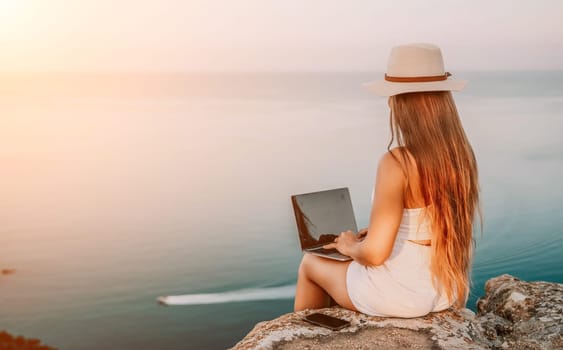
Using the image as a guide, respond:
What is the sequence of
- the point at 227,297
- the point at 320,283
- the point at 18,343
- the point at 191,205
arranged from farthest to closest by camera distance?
the point at 191,205
the point at 227,297
the point at 18,343
the point at 320,283

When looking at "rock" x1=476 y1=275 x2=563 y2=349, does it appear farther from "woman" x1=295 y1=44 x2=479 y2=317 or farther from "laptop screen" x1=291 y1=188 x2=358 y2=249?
"laptop screen" x1=291 y1=188 x2=358 y2=249

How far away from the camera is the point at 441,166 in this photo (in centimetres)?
274

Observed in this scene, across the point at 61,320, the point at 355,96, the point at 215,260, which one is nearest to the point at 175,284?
the point at 215,260

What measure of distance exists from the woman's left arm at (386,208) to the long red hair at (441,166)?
0.09 metres

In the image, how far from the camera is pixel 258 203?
41.8ft

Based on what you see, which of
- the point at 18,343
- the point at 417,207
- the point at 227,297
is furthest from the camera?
the point at 227,297

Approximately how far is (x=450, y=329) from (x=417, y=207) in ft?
1.83

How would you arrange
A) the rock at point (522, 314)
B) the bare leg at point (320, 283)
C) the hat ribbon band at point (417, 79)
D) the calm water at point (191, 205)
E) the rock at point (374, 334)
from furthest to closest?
the calm water at point (191, 205) < the bare leg at point (320, 283) < the rock at point (522, 314) < the hat ribbon band at point (417, 79) < the rock at point (374, 334)

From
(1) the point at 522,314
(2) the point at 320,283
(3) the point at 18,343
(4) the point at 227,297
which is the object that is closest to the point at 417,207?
(2) the point at 320,283

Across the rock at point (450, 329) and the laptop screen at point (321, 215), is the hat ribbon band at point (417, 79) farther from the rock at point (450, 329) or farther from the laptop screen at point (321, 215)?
the rock at point (450, 329)

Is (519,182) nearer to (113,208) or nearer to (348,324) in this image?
(113,208)

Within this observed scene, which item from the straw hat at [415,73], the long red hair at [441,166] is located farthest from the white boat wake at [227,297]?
the straw hat at [415,73]

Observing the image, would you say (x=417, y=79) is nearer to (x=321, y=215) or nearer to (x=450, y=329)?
(x=321, y=215)

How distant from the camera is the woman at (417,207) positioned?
9.01ft
